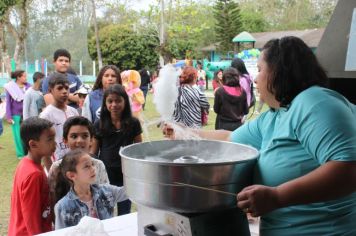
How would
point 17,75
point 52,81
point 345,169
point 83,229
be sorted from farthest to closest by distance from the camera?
1. point 17,75
2. point 52,81
3. point 83,229
4. point 345,169

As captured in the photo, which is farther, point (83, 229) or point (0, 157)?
point (0, 157)

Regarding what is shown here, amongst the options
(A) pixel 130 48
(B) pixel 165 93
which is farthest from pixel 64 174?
(A) pixel 130 48

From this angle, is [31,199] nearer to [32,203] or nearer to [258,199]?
[32,203]

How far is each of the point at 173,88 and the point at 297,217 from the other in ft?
1.68

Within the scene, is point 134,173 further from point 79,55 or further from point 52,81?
point 79,55

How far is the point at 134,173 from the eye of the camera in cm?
105

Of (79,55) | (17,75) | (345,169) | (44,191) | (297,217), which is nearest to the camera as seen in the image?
(345,169)

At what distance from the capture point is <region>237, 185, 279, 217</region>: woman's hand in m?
1.03

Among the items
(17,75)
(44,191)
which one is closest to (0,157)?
(17,75)

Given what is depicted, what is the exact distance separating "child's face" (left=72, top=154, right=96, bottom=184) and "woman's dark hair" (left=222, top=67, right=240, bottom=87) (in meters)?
2.74

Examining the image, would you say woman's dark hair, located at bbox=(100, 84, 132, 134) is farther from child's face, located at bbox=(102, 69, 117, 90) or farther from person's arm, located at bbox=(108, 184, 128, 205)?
person's arm, located at bbox=(108, 184, 128, 205)

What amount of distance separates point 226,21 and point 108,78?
21649 mm

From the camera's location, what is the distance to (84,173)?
6.57 feet

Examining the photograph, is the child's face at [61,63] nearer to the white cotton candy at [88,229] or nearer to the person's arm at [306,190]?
the white cotton candy at [88,229]
